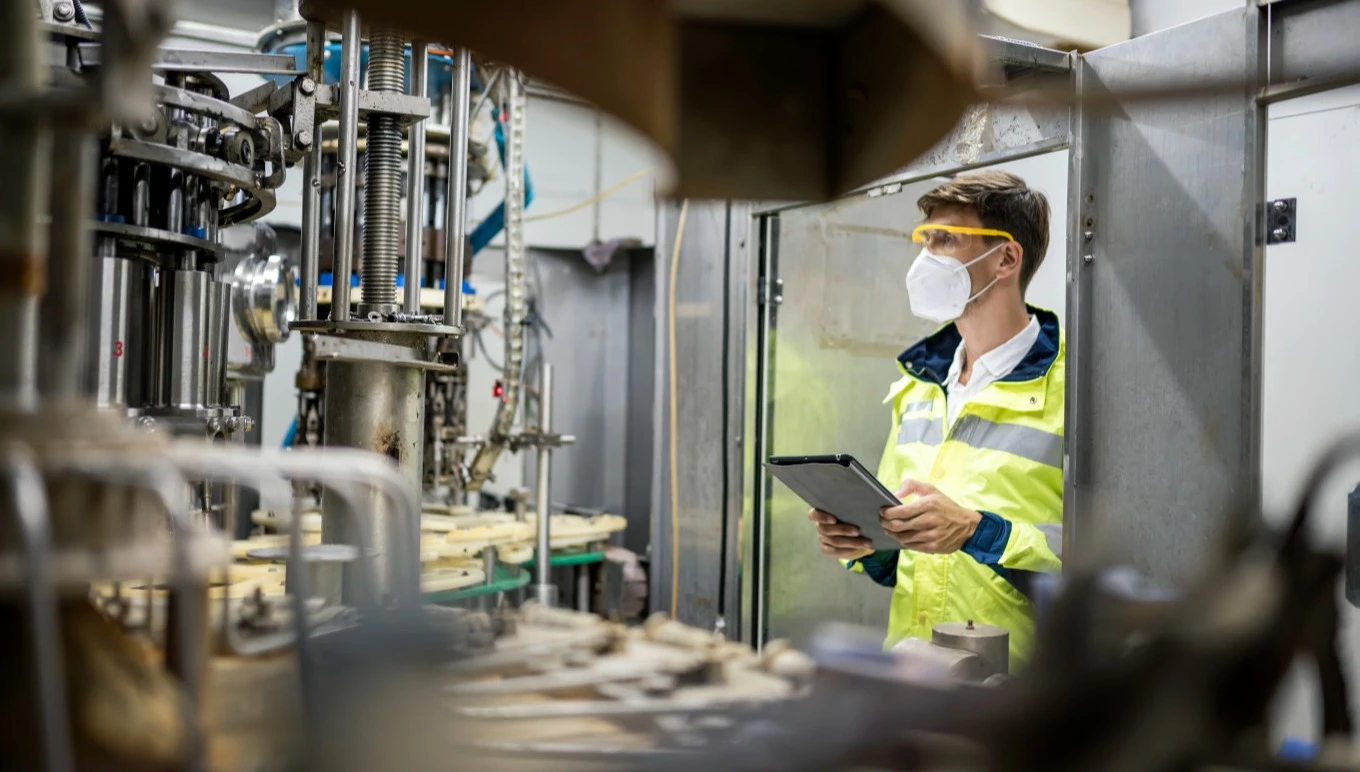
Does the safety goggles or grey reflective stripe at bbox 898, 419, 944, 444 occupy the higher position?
the safety goggles

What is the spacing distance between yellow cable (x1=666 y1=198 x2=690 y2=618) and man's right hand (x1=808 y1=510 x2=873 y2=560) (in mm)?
887

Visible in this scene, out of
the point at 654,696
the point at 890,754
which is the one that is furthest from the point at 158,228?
the point at 890,754

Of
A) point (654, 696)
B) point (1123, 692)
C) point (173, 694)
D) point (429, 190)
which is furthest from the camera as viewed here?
point (429, 190)

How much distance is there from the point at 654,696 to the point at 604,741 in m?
0.07

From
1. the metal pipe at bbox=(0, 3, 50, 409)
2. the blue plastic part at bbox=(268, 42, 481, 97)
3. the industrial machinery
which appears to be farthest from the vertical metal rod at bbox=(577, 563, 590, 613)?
the metal pipe at bbox=(0, 3, 50, 409)

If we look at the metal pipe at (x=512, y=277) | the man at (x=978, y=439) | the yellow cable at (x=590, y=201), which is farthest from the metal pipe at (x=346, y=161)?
the yellow cable at (x=590, y=201)

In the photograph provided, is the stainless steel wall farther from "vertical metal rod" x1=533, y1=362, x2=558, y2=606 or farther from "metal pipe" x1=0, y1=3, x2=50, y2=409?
"metal pipe" x1=0, y1=3, x2=50, y2=409

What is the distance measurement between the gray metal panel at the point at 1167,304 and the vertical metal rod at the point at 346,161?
1202 millimetres

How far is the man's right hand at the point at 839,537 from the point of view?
2086 millimetres

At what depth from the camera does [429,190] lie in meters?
3.23

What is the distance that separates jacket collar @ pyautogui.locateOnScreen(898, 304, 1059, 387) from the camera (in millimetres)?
2129

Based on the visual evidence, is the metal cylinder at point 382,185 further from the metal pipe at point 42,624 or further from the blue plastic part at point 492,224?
the blue plastic part at point 492,224

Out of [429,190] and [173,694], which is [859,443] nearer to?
[429,190]

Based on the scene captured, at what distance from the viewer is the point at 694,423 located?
115 inches
